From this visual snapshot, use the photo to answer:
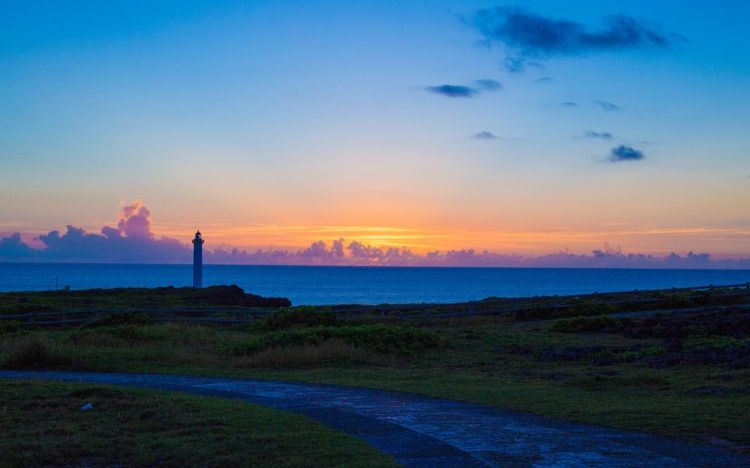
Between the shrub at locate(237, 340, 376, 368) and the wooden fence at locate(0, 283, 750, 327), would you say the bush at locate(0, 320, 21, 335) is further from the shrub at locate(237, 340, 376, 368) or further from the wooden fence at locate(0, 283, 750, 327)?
the shrub at locate(237, 340, 376, 368)

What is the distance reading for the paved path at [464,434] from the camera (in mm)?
9664

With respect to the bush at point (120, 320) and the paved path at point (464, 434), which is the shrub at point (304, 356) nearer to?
the paved path at point (464, 434)

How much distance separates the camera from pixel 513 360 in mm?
23344

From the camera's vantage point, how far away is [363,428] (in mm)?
11836

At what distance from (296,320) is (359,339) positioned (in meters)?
9.93

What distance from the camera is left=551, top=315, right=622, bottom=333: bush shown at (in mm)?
32438

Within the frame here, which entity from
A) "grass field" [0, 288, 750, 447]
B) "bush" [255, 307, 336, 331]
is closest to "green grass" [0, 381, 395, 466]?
"grass field" [0, 288, 750, 447]

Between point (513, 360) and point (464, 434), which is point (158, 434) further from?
point (513, 360)

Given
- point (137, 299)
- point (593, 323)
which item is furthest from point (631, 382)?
point (137, 299)

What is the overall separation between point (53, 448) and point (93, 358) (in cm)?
1216

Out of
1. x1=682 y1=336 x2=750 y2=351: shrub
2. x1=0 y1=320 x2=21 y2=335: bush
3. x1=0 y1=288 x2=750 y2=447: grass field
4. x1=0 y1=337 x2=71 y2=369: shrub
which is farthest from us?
x1=0 y1=320 x2=21 y2=335: bush

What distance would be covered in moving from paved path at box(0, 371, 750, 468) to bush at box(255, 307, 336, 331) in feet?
57.0

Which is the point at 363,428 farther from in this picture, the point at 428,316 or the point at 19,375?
the point at 428,316

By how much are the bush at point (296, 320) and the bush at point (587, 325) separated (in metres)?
9.87
